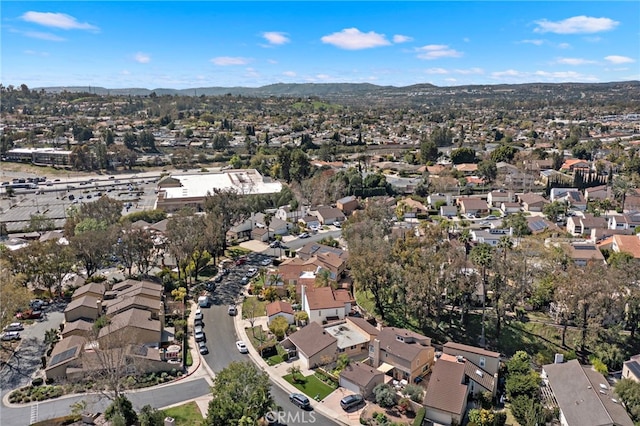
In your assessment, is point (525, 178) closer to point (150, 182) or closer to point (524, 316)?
point (524, 316)

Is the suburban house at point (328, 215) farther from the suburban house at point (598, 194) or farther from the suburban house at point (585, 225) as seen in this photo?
the suburban house at point (598, 194)

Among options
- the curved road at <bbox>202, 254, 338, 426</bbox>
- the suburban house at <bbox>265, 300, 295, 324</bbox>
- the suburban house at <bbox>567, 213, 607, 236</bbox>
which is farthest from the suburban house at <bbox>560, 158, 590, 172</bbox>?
the suburban house at <bbox>265, 300, 295, 324</bbox>

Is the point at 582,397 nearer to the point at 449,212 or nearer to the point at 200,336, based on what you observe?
the point at 200,336

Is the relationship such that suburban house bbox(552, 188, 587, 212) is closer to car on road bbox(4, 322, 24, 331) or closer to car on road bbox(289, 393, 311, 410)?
car on road bbox(289, 393, 311, 410)

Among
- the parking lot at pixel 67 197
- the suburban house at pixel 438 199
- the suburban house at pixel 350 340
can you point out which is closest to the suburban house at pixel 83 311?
the suburban house at pixel 350 340

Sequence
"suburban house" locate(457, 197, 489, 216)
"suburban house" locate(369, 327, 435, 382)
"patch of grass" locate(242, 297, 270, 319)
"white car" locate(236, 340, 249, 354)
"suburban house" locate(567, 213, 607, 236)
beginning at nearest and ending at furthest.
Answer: "suburban house" locate(369, 327, 435, 382), "white car" locate(236, 340, 249, 354), "patch of grass" locate(242, 297, 270, 319), "suburban house" locate(567, 213, 607, 236), "suburban house" locate(457, 197, 489, 216)
